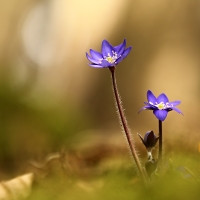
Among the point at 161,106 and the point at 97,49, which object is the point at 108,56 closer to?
the point at 161,106

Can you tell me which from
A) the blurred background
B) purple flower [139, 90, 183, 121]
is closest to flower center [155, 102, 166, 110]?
purple flower [139, 90, 183, 121]

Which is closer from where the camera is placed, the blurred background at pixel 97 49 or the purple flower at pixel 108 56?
the purple flower at pixel 108 56

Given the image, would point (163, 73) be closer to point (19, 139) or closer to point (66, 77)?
point (66, 77)

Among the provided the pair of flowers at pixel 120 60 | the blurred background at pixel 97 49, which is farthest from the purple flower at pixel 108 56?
the blurred background at pixel 97 49

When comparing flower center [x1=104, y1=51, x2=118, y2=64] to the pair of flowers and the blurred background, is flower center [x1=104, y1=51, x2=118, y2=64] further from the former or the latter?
the blurred background

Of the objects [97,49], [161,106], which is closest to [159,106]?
[161,106]

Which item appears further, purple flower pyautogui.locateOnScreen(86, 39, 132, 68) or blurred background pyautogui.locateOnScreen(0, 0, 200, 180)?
blurred background pyautogui.locateOnScreen(0, 0, 200, 180)

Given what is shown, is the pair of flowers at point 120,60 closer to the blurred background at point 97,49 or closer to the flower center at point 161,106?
the flower center at point 161,106

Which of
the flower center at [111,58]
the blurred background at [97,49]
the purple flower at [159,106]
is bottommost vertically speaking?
the purple flower at [159,106]
